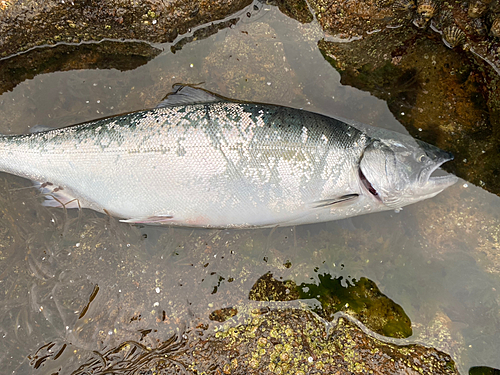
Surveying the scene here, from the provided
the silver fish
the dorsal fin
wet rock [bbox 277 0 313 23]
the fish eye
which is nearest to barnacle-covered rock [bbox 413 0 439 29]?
wet rock [bbox 277 0 313 23]

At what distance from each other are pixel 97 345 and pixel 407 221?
11.4 feet

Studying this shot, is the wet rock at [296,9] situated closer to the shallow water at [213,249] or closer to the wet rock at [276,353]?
the shallow water at [213,249]

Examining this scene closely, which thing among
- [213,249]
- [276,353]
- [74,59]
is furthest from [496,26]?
Answer: [74,59]

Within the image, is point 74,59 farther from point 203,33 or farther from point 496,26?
point 496,26

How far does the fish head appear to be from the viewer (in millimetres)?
2672

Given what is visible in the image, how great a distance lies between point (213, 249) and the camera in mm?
3070

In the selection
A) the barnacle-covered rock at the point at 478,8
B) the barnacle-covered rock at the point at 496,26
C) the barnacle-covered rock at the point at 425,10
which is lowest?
the barnacle-covered rock at the point at 496,26

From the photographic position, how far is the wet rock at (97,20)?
2742 mm

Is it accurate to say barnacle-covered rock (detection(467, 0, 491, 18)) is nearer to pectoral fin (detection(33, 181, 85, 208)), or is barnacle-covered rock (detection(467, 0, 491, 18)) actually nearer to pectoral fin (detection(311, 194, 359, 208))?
pectoral fin (detection(311, 194, 359, 208))

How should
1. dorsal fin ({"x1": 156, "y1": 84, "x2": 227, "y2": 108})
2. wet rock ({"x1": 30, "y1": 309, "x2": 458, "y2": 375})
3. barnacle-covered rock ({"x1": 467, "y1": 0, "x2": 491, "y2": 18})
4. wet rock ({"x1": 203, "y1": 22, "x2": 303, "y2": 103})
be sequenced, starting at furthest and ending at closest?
wet rock ({"x1": 203, "y1": 22, "x2": 303, "y2": 103}), dorsal fin ({"x1": 156, "y1": 84, "x2": 227, "y2": 108}), barnacle-covered rock ({"x1": 467, "y1": 0, "x2": 491, "y2": 18}), wet rock ({"x1": 30, "y1": 309, "x2": 458, "y2": 375})

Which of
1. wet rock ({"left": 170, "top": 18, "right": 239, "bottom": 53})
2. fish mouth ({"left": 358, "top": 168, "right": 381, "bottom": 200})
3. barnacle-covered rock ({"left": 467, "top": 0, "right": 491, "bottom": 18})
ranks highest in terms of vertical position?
wet rock ({"left": 170, "top": 18, "right": 239, "bottom": 53})

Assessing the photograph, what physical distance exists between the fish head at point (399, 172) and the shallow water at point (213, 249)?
0.44m

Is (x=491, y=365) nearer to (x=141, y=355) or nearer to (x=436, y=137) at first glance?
(x=436, y=137)

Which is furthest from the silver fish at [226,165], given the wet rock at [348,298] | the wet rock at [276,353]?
the wet rock at [276,353]
